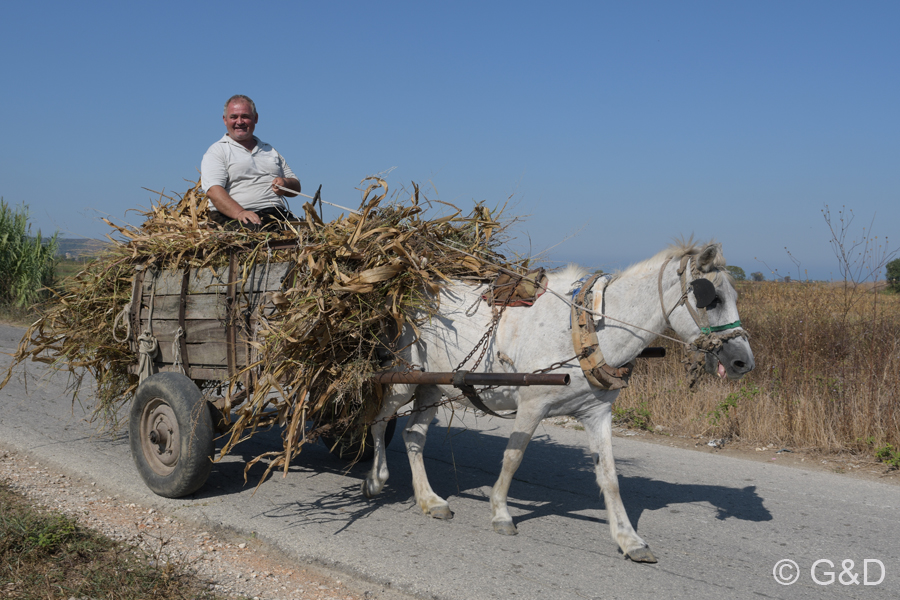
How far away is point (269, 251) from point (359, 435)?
168 cm

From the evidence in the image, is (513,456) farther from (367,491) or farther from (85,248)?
(85,248)

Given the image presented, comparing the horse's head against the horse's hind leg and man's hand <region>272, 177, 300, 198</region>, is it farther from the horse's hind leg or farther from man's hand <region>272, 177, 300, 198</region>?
man's hand <region>272, 177, 300, 198</region>

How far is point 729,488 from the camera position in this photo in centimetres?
523

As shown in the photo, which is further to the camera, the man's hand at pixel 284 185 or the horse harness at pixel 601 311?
the man's hand at pixel 284 185

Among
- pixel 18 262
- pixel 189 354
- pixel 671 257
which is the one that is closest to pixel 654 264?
pixel 671 257

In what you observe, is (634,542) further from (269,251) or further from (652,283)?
(269,251)

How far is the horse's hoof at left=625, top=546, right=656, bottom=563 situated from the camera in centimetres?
377

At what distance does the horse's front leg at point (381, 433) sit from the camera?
15.3 feet

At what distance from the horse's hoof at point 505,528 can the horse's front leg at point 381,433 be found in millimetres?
995

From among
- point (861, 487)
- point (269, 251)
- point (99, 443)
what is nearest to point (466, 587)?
point (269, 251)

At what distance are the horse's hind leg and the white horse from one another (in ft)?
0.05

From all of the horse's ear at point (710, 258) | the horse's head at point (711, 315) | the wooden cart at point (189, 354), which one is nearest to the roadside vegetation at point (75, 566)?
the wooden cart at point (189, 354)

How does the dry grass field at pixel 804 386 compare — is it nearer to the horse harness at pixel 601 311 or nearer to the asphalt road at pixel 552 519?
the asphalt road at pixel 552 519


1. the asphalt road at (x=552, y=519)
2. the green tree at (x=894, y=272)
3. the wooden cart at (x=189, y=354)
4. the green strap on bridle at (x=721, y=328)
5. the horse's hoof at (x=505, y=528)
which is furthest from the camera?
the green tree at (x=894, y=272)
